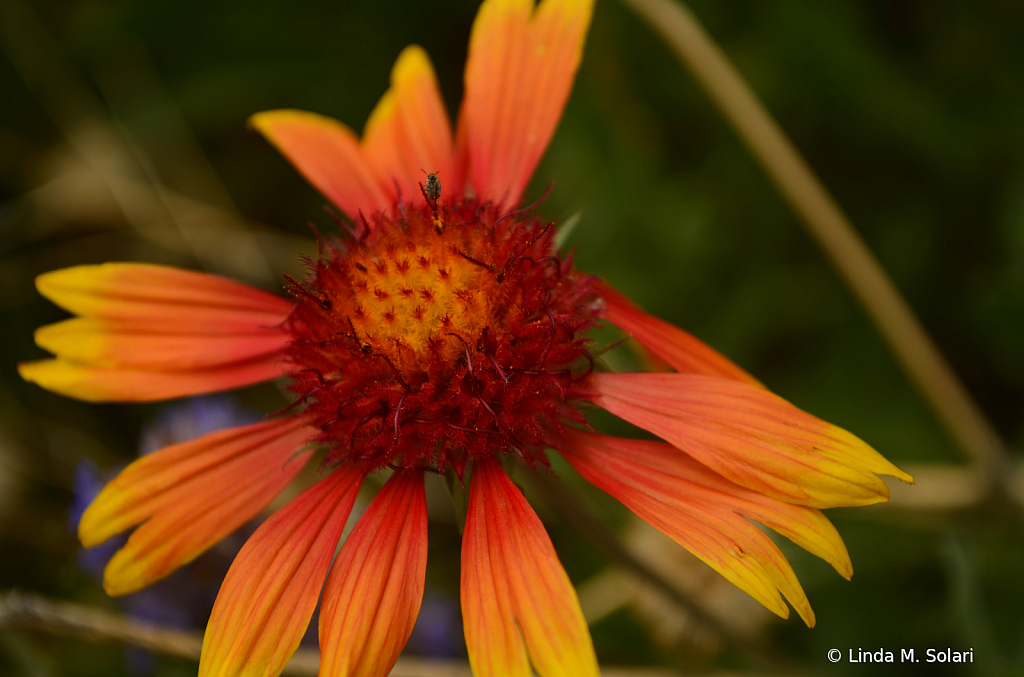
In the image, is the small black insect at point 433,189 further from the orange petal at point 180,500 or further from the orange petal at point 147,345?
the orange petal at point 180,500

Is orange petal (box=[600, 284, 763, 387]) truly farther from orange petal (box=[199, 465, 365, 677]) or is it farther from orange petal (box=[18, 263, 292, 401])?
orange petal (box=[18, 263, 292, 401])

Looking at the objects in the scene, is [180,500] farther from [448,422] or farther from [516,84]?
[516,84]

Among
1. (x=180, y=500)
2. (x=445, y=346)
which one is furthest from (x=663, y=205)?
(x=180, y=500)

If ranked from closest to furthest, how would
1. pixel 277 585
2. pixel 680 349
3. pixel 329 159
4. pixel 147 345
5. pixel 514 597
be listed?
pixel 514 597 < pixel 277 585 < pixel 680 349 < pixel 147 345 < pixel 329 159

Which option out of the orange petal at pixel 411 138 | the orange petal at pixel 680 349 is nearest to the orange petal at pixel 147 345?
the orange petal at pixel 411 138

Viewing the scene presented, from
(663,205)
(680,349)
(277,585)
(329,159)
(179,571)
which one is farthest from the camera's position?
(663,205)

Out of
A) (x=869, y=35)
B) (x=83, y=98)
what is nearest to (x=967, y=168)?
(x=869, y=35)

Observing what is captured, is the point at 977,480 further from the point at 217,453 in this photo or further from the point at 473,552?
the point at 217,453

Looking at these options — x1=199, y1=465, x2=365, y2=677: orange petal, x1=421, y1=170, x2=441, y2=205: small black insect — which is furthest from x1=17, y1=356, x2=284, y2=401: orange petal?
x1=421, y1=170, x2=441, y2=205: small black insect
